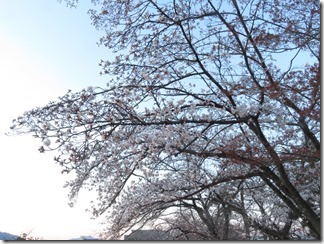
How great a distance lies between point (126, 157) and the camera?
523cm

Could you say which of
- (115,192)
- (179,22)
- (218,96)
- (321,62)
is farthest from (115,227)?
(321,62)

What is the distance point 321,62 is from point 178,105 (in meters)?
2.14

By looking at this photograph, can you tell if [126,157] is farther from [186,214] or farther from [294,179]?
[186,214]

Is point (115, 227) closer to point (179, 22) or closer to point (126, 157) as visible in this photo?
point (126, 157)

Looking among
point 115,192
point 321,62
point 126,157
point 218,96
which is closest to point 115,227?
point 115,192

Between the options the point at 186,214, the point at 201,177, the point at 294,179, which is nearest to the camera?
the point at 201,177

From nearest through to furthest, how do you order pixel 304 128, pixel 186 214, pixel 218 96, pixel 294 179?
pixel 218 96
pixel 304 128
pixel 294 179
pixel 186 214

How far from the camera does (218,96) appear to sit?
5.16 m

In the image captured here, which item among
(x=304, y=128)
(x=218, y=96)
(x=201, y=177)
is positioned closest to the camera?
(x=218, y=96)

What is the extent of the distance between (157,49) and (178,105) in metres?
1.62

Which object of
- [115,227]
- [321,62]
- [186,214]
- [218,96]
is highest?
[321,62]

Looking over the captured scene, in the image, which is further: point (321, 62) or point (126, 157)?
point (126, 157)

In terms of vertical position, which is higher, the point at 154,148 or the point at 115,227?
the point at 154,148

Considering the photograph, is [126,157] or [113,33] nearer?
[126,157]
